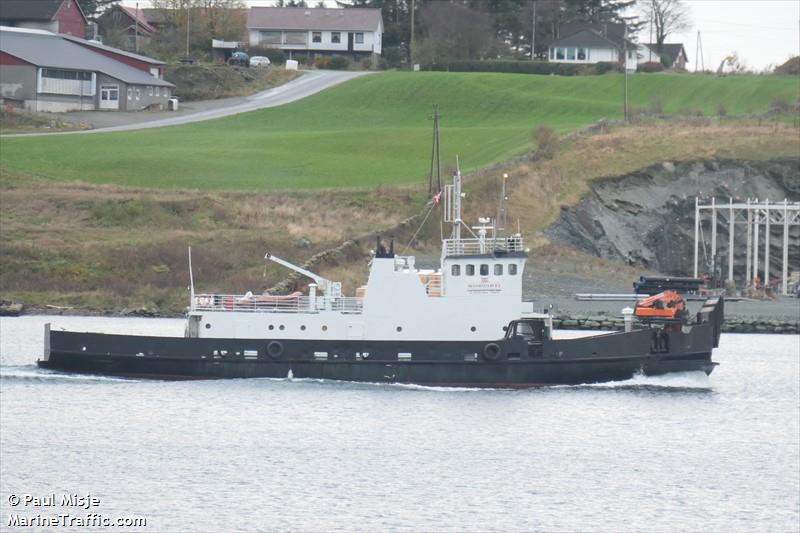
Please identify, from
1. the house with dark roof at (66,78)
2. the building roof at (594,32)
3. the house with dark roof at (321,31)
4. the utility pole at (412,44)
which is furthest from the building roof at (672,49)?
the house with dark roof at (66,78)

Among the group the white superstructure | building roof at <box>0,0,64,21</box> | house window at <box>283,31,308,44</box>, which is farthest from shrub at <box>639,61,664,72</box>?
the white superstructure

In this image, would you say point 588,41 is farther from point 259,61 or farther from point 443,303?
point 443,303

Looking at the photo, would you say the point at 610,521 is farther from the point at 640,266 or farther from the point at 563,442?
the point at 640,266

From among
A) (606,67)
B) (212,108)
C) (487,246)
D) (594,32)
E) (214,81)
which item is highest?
(594,32)

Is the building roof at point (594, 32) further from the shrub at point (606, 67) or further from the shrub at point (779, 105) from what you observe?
the shrub at point (779, 105)

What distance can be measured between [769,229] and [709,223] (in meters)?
2.97

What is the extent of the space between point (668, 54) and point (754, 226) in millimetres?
58597

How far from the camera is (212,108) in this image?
301 feet

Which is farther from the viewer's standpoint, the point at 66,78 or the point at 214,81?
the point at 214,81

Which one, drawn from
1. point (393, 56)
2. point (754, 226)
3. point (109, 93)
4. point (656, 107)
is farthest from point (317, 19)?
point (754, 226)

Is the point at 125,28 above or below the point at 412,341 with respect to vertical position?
above

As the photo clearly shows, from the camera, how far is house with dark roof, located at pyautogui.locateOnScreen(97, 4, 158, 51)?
345ft

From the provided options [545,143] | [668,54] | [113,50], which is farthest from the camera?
[668,54]

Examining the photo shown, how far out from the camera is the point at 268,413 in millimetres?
35656
